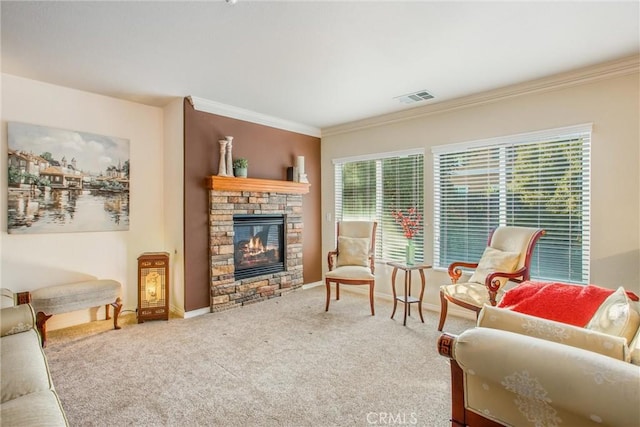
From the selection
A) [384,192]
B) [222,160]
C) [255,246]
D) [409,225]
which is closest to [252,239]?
[255,246]

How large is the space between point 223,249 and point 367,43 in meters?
2.76

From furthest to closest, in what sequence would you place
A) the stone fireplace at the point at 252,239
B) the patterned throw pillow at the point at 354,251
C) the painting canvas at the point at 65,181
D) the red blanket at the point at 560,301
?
the patterned throw pillow at the point at 354,251, the stone fireplace at the point at 252,239, the painting canvas at the point at 65,181, the red blanket at the point at 560,301

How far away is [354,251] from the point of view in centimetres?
418

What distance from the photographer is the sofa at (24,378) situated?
4.15 ft

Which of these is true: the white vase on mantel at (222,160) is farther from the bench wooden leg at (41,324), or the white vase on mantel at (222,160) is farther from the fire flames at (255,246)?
the bench wooden leg at (41,324)

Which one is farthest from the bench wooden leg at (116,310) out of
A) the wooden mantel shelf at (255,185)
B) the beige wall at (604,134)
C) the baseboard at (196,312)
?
the beige wall at (604,134)

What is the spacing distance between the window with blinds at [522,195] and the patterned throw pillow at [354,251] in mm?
865

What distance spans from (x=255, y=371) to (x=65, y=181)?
9.05ft

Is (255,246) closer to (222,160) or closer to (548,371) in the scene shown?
(222,160)

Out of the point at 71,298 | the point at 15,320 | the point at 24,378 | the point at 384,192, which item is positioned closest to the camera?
the point at 24,378

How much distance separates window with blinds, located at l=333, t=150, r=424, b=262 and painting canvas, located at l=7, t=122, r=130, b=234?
295 centimetres

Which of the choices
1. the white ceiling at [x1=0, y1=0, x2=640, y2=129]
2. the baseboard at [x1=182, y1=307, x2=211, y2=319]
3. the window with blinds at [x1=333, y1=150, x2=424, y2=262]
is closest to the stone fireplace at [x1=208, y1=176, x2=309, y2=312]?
the baseboard at [x1=182, y1=307, x2=211, y2=319]

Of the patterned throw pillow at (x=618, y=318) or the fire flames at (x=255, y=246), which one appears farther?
the fire flames at (x=255, y=246)

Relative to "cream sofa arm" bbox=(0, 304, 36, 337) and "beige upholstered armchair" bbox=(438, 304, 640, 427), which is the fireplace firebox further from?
"beige upholstered armchair" bbox=(438, 304, 640, 427)
